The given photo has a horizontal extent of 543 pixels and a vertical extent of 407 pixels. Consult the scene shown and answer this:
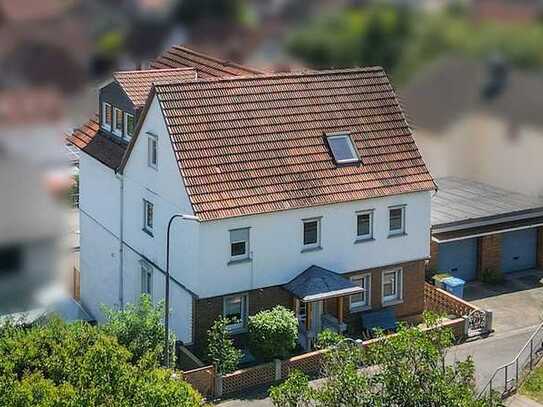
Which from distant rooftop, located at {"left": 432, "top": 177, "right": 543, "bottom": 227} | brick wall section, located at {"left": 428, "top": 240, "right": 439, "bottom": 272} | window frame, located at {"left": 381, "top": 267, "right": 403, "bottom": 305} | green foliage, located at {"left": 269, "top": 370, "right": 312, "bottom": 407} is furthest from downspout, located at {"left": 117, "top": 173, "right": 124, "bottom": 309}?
green foliage, located at {"left": 269, "top": 370, "right": 312, "bottom": 407}

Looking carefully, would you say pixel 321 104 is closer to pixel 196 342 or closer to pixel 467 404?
pixel 196 342

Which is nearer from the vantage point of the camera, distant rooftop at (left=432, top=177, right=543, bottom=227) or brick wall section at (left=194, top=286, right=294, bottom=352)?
brick wall section at (left=194, top=286, right=294, bottom=352)

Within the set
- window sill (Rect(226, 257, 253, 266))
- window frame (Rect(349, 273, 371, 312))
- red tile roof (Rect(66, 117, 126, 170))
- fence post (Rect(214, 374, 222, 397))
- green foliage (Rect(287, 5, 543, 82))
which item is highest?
green foliage (Rect(287, 5, 543, 82))

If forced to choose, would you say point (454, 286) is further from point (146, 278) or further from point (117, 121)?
point (117, 121)


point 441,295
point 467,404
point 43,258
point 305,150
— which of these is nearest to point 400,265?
point 441,295

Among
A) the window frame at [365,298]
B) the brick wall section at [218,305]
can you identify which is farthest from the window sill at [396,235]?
the brick wall section at [218,305]

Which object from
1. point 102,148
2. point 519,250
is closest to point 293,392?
point 102,148

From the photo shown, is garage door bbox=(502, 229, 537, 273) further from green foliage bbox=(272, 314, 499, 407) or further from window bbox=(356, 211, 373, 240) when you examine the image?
green foliage bbox=(272, 314, 499, 407)
